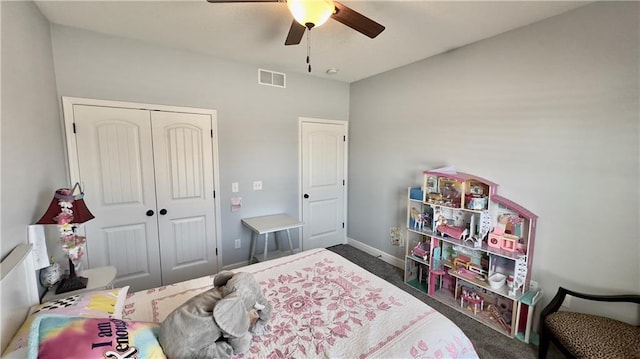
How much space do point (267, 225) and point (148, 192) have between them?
1255 millimetres

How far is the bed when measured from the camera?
1.29 m

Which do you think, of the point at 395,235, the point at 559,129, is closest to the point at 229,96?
the point at 395,235

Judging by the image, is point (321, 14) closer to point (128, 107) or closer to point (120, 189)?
point (128, 107)

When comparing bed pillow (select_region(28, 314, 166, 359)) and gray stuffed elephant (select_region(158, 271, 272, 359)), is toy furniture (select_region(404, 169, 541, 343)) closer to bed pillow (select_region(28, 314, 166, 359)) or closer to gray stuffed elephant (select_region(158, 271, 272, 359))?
gray stuffed elephant (select_region(158, 271, 272, 359))

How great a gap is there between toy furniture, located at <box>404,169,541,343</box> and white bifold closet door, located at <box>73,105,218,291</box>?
2395 mm

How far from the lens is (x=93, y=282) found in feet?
6.21

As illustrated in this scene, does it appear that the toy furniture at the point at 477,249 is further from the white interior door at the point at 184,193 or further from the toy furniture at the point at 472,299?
the white interior door at the point at 184,193

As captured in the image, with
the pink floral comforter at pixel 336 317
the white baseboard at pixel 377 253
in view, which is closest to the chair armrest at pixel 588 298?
the pink floral comforter at pixel 336 317

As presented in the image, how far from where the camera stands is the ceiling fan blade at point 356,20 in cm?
158

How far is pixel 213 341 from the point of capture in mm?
1177

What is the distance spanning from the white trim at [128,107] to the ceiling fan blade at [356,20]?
1871 millimetres

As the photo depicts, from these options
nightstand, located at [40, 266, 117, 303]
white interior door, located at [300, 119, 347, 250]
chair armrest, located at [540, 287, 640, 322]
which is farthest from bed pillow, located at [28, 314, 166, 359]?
white interior door, located at [300, 119, 347, 250]

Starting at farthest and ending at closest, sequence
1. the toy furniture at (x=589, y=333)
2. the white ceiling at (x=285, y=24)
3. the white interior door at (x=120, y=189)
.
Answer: the white interior door at (x=120, y=189) → the white ceiling at (x=285, y=24) → the toy furniture at (x=589, y=333)

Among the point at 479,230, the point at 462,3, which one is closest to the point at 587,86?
the point at 462,3
